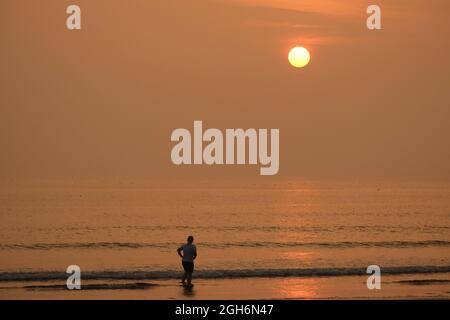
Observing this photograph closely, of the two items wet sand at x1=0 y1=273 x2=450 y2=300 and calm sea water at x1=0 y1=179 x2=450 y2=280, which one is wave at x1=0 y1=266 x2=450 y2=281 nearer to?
calm sea water at x1=0 y1=179 x2=450 y2=280

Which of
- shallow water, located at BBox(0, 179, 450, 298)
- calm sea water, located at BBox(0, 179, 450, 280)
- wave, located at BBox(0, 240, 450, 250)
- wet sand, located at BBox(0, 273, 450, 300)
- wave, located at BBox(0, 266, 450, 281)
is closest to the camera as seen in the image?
wet sand, located at BBox(0, 273, 450, 300)

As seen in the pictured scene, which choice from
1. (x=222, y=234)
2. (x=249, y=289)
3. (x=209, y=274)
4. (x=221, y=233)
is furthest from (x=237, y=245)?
(x=249, y=289)

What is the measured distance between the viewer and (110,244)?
5069 cm

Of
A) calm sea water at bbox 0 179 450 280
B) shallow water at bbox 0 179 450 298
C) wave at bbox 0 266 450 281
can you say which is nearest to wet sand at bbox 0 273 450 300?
wave at bbox 0 266 450 281

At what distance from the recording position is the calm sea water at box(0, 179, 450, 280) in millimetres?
36656

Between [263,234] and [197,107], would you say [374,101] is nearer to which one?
[197,107]

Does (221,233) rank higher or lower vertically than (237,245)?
higher

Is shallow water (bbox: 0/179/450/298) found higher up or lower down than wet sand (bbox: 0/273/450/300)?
higher up

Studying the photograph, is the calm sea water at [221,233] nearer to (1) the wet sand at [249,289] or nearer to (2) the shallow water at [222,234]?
(2) the shallow water at [222,234]

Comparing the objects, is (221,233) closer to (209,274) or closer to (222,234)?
(222,234)

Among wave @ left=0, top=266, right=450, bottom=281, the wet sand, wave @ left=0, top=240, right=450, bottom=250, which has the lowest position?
the wet sand

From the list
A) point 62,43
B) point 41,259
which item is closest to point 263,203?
point 41,259

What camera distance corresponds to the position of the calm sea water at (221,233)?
3666 centimetres

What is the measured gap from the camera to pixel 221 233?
2515 inches
